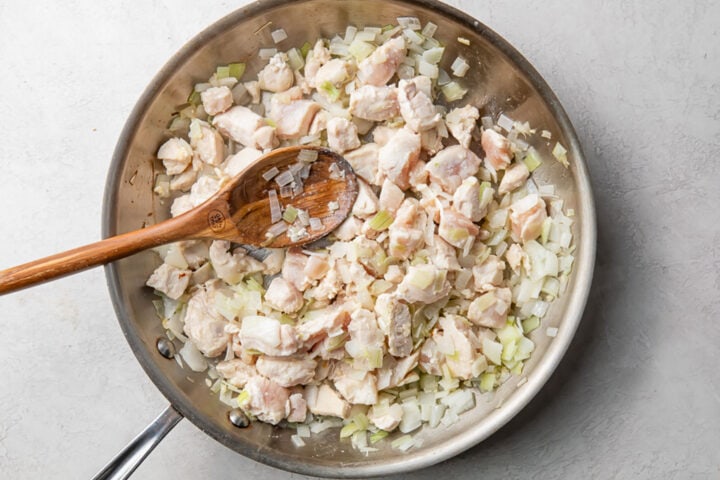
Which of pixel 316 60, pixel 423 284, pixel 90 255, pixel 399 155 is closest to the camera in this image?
pixel 90 255

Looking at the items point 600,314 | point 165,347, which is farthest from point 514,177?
point 165,347

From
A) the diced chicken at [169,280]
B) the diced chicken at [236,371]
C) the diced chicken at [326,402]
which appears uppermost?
the diced chicken at [169,280]

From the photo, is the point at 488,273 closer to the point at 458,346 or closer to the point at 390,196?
the point at 458,346

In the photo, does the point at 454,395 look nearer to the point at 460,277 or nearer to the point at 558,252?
the point at 460,277

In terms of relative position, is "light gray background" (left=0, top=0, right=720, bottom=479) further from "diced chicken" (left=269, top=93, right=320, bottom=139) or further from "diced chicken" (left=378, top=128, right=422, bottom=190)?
"diced chicken" (left=378, top=128, right=422, bottom=190)

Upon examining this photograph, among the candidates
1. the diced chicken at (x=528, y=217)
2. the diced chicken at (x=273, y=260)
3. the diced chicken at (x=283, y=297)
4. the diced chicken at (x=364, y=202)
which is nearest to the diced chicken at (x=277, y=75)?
the diced chicken at (x=364, y=202)

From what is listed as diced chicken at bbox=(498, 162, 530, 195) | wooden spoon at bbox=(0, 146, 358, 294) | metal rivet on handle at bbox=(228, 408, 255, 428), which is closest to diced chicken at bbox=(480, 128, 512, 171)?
diced chicken at bbox=(498, 162, 530, 195)

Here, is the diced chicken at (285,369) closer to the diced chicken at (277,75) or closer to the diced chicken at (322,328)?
the diced chicken at (322,328)
